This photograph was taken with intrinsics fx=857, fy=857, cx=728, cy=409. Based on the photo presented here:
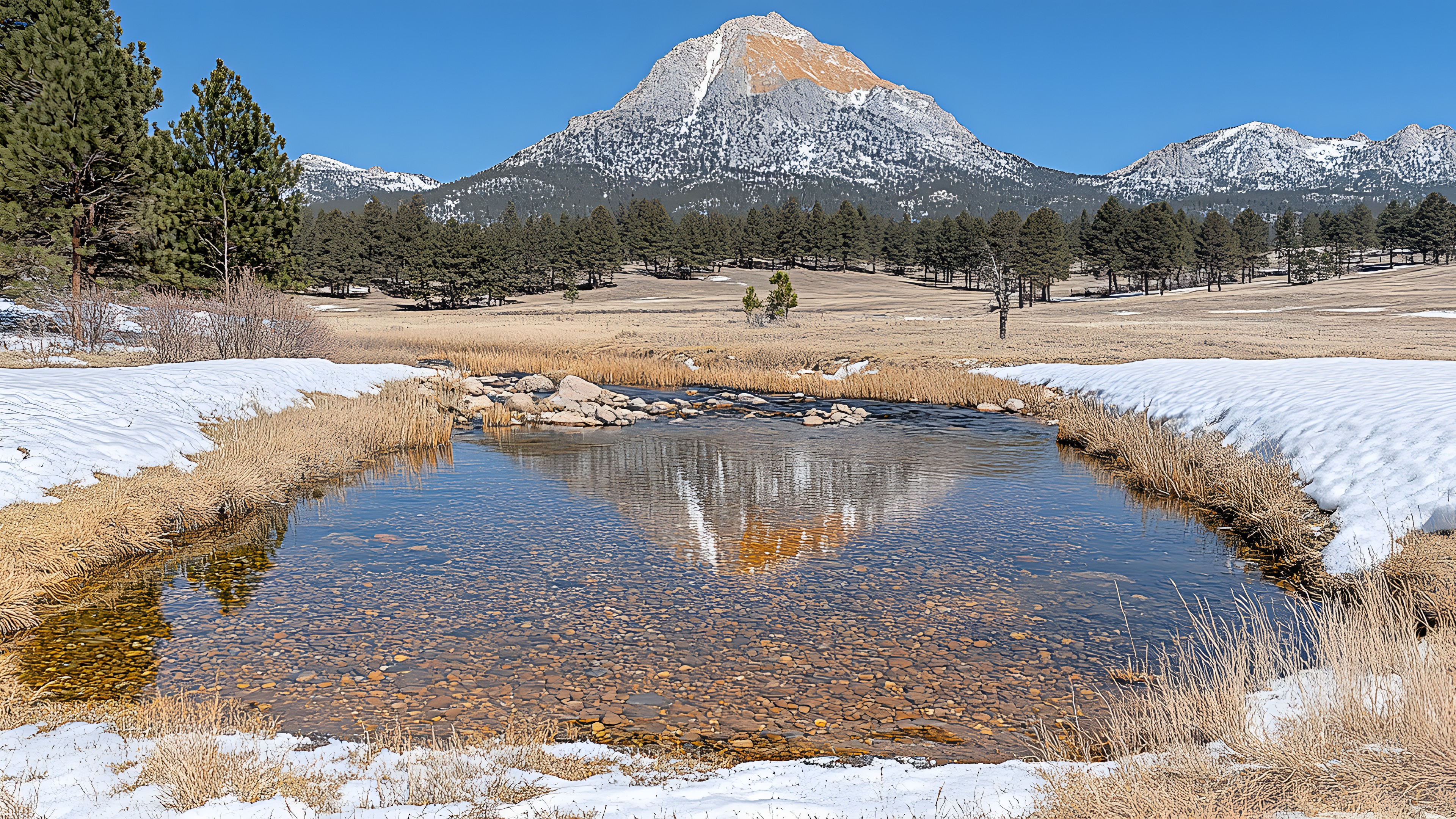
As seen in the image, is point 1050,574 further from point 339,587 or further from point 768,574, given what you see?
Result: point 339,587

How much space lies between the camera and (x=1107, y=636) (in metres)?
7.90

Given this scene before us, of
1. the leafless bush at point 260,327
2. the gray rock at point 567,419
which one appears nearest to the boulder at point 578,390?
the gray rock at point 567,419

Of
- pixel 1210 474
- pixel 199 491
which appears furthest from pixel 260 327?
pixel 1210 474

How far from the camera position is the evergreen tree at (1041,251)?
3442 inches

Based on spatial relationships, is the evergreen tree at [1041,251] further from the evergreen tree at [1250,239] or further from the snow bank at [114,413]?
the snow bank at [114,413]

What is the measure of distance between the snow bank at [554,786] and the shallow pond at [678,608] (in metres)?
0.69

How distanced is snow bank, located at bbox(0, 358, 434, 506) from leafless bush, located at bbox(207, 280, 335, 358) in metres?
5.29

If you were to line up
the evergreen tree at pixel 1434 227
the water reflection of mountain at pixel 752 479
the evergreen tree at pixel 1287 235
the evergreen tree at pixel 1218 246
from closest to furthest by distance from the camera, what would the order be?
the water reflection of mountain at pixel 752 479, the evergreen tree at pixel 1218 246, the evergreen tree at pixel 1434 227, the evergreen tree at pixel 1287 235

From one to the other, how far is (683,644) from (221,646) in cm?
406

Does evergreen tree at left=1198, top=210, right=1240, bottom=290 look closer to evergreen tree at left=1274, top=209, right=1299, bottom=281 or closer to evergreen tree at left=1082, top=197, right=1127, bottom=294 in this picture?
evergreen tree at left=1082, top=197, right=1127, bottom=294

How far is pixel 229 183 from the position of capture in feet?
107

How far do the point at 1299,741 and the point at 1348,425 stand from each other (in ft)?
30.7

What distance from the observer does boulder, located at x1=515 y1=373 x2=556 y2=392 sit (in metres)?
28.6

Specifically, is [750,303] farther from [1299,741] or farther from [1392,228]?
[1392,228]
